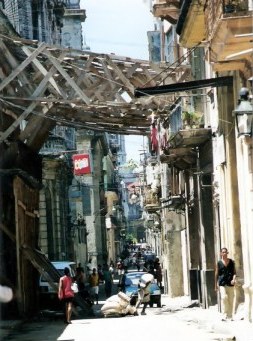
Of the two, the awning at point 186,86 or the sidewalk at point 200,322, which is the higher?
the awning at point 186,86

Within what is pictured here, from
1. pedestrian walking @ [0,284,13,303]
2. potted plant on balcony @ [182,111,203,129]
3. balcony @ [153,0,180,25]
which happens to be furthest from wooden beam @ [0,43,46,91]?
balcony @ [153,0,180,25]

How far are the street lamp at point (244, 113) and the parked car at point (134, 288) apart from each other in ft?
50.1

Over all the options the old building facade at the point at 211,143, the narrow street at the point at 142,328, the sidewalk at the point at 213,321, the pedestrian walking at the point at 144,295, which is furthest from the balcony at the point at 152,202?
the narrow street at the point at 142,328

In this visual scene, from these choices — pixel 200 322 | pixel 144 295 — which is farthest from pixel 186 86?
pixel 144 295

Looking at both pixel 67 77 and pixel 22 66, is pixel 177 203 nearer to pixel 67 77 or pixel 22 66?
pixel 67 77

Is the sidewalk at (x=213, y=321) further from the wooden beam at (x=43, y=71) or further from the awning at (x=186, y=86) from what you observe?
the wooden beam at (x=43, y=71)

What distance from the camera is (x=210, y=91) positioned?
84.9 feet

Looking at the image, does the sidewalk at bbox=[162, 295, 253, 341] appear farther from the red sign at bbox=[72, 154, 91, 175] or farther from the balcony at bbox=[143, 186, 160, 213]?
the red sign at bbox=[72, 154, 91, 175]

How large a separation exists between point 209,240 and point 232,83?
7721mm

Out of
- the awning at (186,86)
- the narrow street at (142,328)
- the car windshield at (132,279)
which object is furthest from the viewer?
the car windshield at (132,279)

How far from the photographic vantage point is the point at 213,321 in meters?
22.2

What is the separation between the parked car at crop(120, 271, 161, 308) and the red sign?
17488mm

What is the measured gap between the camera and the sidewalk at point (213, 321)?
706 inches

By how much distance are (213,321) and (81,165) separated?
31328mm
